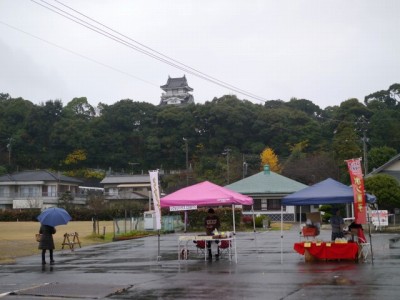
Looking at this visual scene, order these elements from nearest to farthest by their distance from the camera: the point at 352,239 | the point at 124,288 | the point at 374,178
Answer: the point at 124,288, the point at 352,239, the point at 374,178

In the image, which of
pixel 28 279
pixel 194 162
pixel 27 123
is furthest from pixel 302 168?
pixel 28 279

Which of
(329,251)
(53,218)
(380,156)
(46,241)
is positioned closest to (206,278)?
(329,251)

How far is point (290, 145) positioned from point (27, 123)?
1580 inches

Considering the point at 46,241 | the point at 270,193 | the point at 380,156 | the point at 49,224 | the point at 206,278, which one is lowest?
the point at 206,278

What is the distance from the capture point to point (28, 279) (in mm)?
14000

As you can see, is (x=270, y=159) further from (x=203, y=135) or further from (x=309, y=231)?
(x=309, y=231)

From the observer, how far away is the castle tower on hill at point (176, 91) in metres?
130

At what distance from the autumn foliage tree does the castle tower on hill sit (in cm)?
6094

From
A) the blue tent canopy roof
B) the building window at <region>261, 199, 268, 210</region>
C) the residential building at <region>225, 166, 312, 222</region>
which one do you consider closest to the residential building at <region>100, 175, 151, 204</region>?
the residential building at <region>225, 166, 312, 222</region>

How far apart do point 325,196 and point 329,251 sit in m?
1.69

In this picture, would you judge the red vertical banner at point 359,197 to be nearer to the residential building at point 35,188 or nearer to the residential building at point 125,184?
the residential building at point 35,188

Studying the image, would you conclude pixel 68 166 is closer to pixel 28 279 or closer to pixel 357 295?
pixel 28 279

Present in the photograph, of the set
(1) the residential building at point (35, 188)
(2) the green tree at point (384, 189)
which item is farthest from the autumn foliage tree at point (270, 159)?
(2) the green tree at point (384, 189)

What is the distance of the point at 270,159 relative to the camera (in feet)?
230
